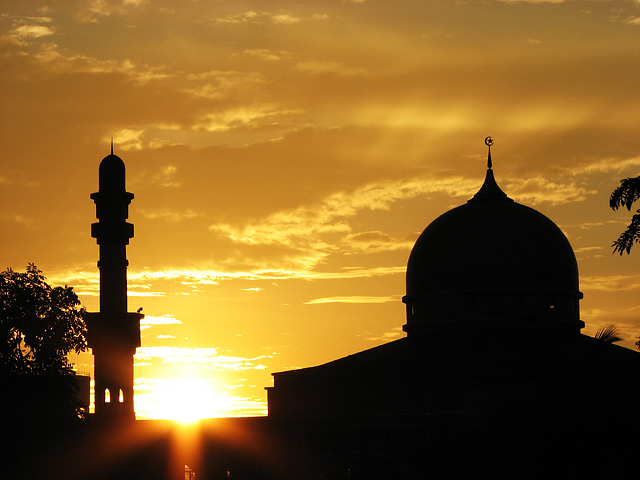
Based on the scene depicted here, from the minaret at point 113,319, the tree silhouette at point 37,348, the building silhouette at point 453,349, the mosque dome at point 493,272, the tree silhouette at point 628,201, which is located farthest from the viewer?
the minaret at point 113,319

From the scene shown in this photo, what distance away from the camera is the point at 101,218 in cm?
5525

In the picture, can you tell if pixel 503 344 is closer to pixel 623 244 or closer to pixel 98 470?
pixel 98 470

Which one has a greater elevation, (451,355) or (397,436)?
(451,355)

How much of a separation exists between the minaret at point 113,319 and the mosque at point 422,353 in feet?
0.16

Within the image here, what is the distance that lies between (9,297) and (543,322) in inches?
903

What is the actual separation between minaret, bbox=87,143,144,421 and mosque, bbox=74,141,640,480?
0.05 metres

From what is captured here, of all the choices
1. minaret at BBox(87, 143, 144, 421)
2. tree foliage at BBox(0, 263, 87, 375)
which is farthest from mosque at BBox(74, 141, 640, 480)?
tree foliage at BBox(0, 263, 87, 375)

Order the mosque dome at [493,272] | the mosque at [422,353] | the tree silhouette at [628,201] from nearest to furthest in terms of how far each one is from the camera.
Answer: the tree silhouette at [628,201], the mosque at [422,353], the mosque dome at [493,272]

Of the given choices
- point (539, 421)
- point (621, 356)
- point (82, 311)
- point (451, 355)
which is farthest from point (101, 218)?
point (539, 421)

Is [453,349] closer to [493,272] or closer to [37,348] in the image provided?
[493,272]

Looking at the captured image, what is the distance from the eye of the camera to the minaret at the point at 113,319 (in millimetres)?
54719

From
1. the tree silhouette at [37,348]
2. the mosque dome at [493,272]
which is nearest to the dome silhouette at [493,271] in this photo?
the mosque dome at [493,272]

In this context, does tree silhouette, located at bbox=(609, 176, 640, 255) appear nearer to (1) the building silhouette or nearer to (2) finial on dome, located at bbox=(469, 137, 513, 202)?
(1) the building silhouette

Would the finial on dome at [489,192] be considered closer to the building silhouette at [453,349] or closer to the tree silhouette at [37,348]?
the building silhouette at [453,349]
